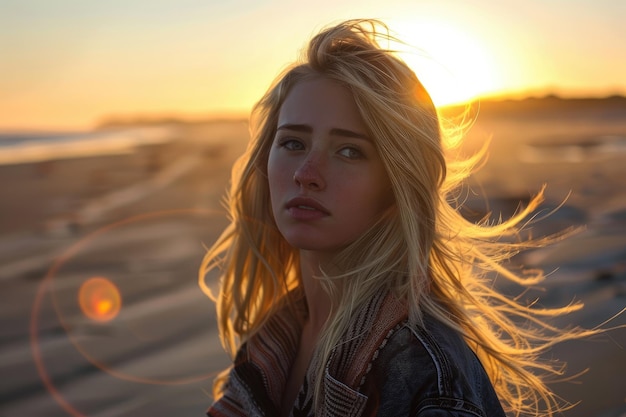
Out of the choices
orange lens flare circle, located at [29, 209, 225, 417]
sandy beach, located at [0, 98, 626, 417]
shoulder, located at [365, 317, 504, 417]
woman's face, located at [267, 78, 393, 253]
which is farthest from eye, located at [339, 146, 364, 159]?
orange lens flare circle, located at [29, 209, 225, 417]

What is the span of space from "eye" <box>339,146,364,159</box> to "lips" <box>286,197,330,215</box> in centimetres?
23

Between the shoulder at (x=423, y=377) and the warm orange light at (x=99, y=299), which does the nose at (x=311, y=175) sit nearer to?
the shoulder at (x=423, y=377)

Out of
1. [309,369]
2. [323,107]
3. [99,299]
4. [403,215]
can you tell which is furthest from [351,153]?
[99,299]

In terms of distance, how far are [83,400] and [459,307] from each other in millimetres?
3099

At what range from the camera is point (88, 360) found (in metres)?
5.36

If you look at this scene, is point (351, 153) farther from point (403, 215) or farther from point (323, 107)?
point (403, 215)

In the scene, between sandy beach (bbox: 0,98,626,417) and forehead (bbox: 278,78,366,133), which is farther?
sandy beach (bbox: 0,98,626,417)

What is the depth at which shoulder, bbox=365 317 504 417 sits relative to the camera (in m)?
2.26

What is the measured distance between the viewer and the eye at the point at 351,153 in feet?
9.16

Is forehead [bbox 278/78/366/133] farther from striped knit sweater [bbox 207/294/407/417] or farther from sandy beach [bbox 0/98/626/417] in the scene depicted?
sandy beach [bbox 0/98/626/417]

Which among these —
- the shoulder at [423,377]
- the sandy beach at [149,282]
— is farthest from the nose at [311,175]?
the sandy beach at [149,282]

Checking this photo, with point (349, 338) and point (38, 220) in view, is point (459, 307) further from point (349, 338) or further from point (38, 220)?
point (38, 220)

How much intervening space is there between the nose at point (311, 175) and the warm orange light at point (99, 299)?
4.05 meters

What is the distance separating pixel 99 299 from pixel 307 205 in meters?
4.73
